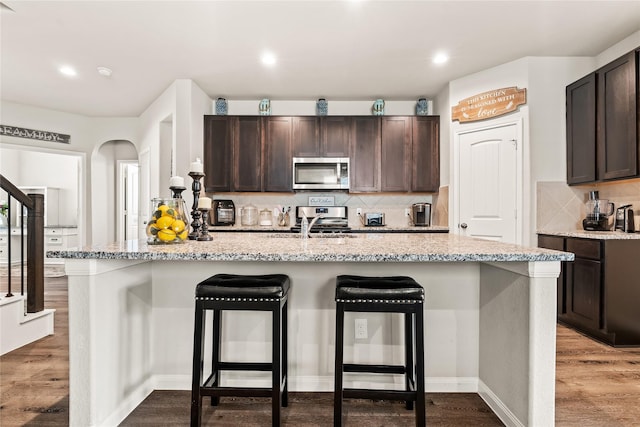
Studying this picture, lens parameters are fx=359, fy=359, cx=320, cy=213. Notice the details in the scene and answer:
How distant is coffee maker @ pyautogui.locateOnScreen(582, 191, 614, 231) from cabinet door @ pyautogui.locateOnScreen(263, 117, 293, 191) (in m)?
3.12

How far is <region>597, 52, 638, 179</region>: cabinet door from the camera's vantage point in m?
2.86

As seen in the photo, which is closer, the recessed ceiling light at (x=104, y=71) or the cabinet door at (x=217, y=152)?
the recessed ceiling light at (x=104, y=71)

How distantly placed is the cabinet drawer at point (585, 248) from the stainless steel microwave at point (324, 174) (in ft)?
7.73

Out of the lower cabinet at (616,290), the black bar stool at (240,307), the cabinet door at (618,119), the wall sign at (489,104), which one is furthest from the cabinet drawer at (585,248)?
the black bar stool at (240,307)

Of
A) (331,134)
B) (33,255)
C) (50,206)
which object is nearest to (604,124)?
(331,134)

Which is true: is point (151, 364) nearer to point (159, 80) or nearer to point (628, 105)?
point (159, 80)

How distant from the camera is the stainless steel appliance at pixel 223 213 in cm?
450

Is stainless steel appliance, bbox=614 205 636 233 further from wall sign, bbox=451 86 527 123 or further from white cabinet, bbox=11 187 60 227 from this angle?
white cabinet, bbox=11 187 60 227

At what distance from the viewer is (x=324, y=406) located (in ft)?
6.31

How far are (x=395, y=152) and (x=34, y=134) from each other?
16.5 ft

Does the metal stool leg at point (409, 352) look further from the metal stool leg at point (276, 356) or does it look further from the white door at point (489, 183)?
the white door at point (489, 183)

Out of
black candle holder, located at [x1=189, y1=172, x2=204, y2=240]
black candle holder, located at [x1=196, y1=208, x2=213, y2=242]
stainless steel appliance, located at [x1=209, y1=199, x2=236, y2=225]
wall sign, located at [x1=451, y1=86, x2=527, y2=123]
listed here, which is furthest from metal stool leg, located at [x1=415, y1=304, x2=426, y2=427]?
stainless steel appliance, located at [x1=209, y1=199, x2=236, y2=225]

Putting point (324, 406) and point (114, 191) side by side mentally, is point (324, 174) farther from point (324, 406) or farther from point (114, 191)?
point (114, 191)

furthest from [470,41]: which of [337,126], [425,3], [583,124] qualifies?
[337,126]
